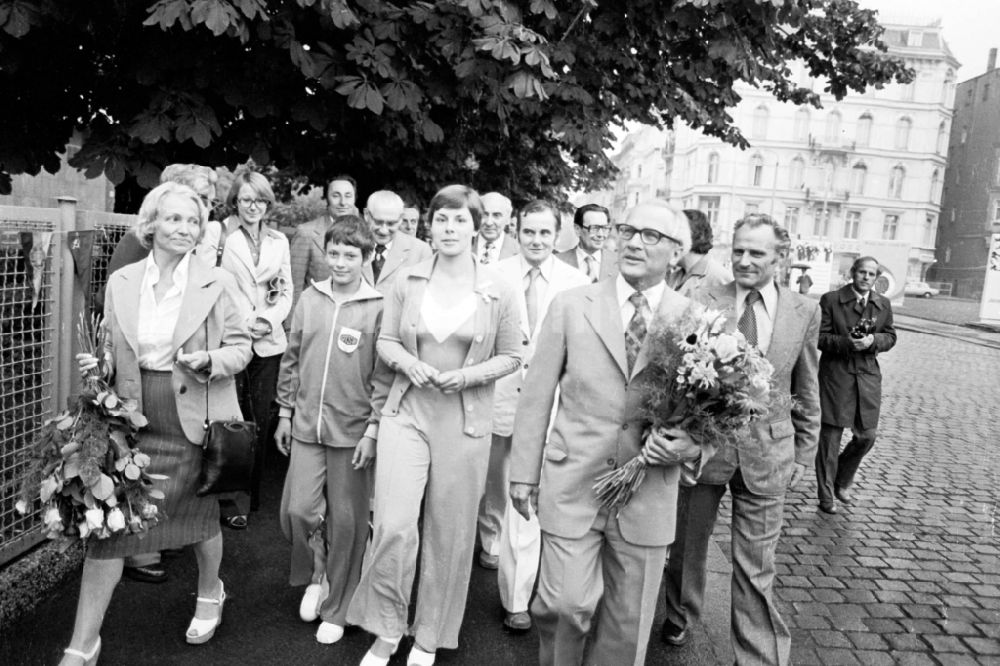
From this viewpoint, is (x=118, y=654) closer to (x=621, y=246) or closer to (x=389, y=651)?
(x=389, y=651)

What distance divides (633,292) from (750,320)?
1022 mm

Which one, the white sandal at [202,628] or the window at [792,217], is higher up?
the window at [792,217]

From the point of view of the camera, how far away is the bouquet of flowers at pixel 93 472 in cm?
341

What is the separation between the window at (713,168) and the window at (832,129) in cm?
1077

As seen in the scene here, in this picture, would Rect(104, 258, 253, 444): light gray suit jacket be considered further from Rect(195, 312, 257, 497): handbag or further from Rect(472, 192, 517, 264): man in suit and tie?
Rect(472, 192, 517, 264): man in suit and tie

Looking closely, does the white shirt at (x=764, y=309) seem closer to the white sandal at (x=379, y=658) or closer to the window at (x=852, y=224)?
the white sandal at (x=379, y=658)

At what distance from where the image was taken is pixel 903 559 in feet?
19.6

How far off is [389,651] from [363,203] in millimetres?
7407

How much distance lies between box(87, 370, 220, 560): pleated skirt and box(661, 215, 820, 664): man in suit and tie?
2.53 m

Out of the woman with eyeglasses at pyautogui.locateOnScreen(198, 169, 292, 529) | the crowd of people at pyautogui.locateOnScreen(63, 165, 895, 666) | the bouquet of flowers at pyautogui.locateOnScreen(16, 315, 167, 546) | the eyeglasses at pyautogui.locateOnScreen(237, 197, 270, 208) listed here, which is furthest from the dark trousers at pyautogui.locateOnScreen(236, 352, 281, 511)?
the bouquet of flowers at pyautogui.locateOnScreen(16, 315, 167, 546)

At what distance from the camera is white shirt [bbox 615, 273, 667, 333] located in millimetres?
3406

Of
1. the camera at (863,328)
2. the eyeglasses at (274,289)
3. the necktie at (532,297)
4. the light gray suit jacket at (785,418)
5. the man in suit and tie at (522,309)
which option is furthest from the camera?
the camera at (863,328)

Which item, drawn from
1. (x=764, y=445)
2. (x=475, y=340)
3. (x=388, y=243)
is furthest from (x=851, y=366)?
(x=475, y=340)

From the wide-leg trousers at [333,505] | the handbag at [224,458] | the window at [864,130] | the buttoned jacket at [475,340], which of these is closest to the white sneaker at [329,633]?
the wide-leg trousers at [333,505]
